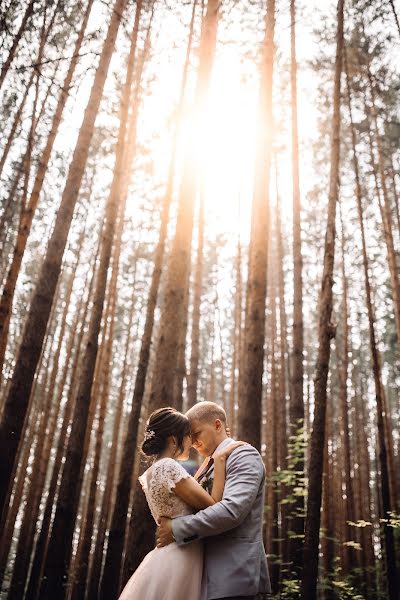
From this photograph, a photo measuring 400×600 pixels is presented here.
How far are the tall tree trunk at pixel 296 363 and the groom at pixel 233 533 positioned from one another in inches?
190

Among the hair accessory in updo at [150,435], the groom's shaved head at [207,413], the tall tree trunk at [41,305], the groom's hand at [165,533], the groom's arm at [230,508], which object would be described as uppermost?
the tall tree trunk at [41,305]

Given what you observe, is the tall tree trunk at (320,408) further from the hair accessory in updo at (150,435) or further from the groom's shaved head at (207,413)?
the hair accessory in updo at (150,435)

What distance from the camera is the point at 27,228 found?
6.04m

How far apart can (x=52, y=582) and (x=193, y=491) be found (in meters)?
5.41

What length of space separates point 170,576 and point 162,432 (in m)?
0.65

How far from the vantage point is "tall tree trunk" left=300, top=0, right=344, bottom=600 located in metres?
4.23

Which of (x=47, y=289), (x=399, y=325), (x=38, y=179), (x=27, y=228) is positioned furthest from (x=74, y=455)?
(x=399, y=325)

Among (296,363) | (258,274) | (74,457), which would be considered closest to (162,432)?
(258,274)

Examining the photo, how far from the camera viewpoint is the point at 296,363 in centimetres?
844

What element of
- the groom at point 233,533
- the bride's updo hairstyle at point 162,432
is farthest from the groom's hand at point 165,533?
the bride's updo hairstyle at point 162,432

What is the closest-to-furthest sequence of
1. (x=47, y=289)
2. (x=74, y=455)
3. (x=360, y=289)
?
(x=47, y=289) → (x=74, y=455) → (x=360, y=289)

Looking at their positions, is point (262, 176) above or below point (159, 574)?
above

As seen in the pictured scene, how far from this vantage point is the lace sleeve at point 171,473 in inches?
81.9

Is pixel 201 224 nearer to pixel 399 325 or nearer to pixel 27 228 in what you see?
pixel 399 325
